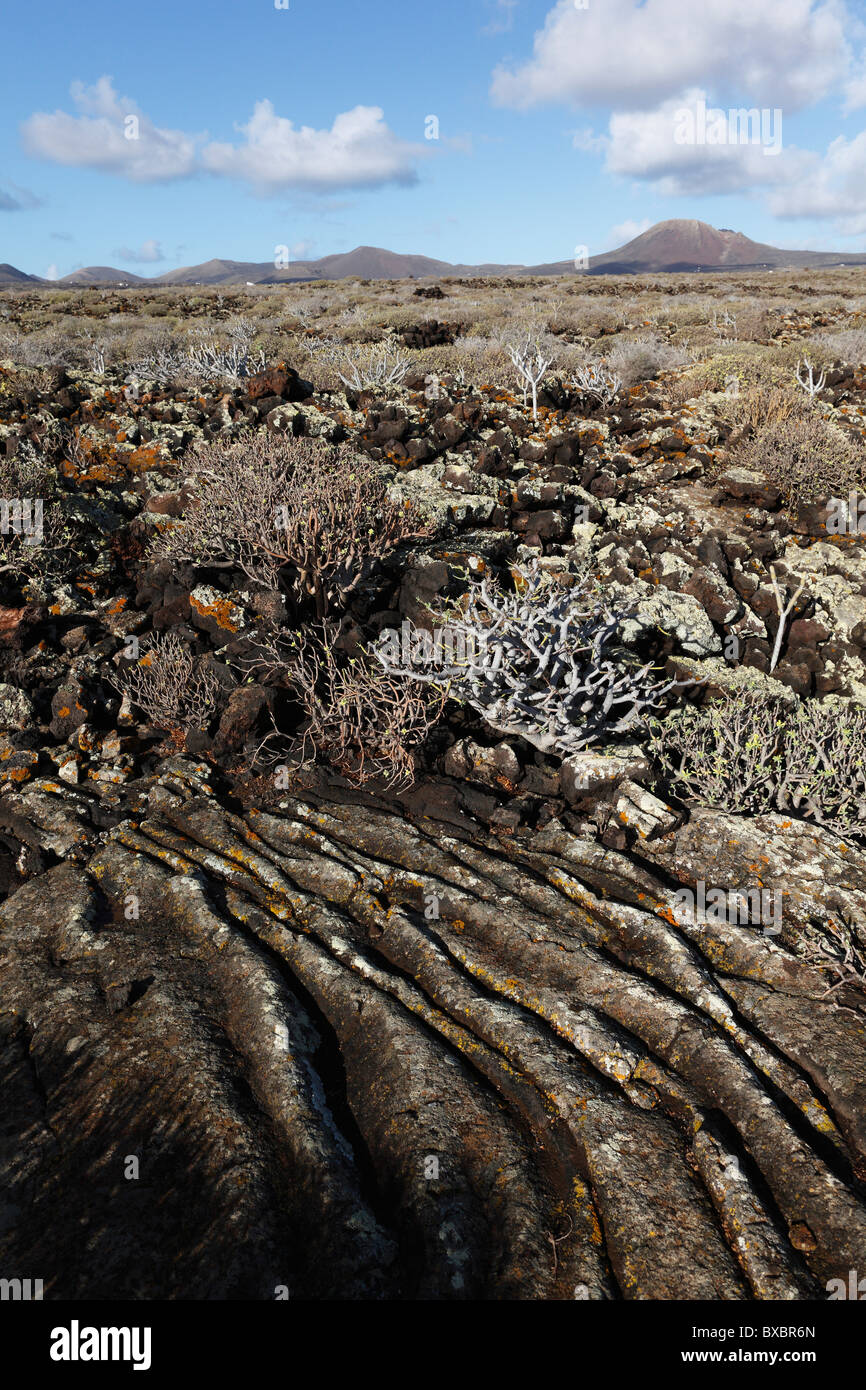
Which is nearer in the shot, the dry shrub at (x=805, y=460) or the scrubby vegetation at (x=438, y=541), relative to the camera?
the scrubby vegetation at (x=438, y=541)

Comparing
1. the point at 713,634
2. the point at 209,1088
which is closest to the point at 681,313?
the point at 713,634

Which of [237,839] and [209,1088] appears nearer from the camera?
[209,1088]

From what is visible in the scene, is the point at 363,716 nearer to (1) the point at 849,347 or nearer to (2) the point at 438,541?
(2) the point at 438,541

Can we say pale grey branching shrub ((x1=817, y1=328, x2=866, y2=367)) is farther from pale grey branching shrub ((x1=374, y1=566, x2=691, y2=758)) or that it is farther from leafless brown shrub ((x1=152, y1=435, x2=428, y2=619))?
pale grey branching shrub ((x1=374, y1=566, x2=691, y2=758))

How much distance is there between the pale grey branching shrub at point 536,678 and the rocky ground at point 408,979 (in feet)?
1.02

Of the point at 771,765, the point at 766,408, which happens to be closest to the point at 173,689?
the point at 771,765

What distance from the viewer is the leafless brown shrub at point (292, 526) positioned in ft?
26.2

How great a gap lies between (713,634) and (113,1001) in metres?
6.94

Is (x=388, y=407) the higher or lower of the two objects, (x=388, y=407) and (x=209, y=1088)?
the higher

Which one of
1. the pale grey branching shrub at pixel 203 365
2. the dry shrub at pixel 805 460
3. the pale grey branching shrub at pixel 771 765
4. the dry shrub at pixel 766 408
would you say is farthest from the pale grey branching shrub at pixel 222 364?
the pale grey branching shrub at pixel 771 765

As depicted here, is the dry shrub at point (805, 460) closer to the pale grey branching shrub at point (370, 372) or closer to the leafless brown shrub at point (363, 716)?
the pale grey branching shrub at point (370, 372)

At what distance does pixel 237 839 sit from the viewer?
558 centimetres

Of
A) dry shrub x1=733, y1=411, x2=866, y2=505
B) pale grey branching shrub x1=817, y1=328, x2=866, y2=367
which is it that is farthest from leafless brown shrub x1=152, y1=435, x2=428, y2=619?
→ pale grey branching shrub x1=817, y1=328, x2=866, y2=367
